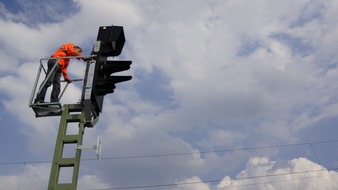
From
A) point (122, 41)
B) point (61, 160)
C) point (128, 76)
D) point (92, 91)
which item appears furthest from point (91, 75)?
point (61, 160)

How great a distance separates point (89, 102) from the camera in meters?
5.99

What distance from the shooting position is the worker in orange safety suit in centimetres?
690

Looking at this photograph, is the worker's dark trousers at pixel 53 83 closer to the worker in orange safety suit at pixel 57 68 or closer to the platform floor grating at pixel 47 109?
the worker in orange safety suit at pixel 57 68

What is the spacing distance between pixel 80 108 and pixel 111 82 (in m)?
0.77

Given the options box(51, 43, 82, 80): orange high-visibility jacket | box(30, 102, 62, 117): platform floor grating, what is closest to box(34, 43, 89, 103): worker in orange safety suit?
box(51, 43, 82, 80): orange high-visibility jacket

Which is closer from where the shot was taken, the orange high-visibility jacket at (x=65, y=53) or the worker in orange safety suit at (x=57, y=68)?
the worker in orange safety suit at (x=57, y=68)

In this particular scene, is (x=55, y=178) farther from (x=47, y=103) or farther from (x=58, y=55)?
(x=58, y=55)

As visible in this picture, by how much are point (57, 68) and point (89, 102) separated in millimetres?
1843

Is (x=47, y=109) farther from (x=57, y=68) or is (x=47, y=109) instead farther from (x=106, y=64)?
(x=106, y=64)

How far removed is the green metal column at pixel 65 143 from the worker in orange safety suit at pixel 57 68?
0.91 m

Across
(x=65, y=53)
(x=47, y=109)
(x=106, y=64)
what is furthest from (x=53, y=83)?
(x=106, y=64)

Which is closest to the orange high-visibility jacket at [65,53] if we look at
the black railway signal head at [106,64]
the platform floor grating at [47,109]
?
the black railway signal head at [106,64]

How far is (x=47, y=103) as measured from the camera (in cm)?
641

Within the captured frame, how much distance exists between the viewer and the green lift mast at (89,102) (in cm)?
552
